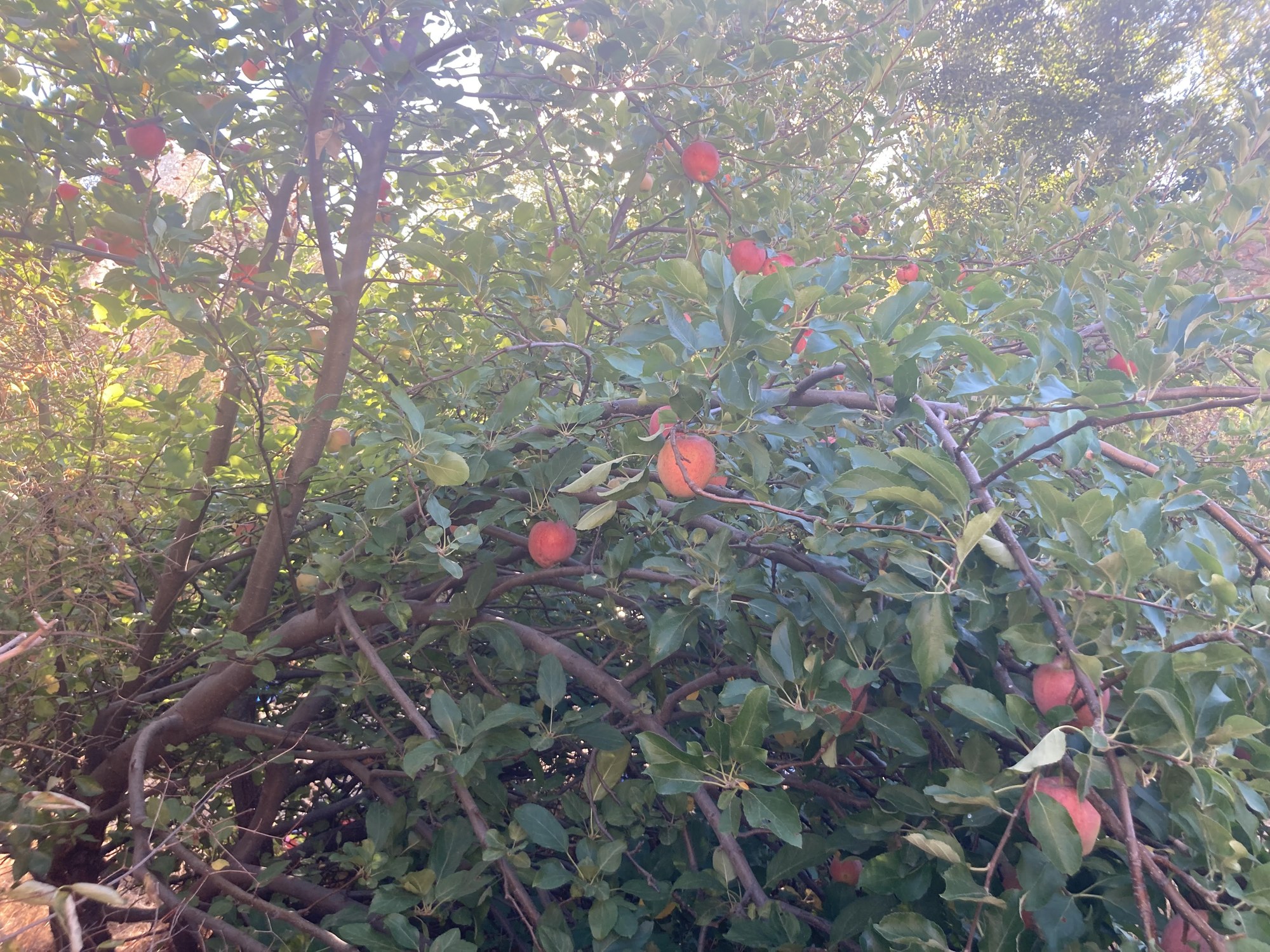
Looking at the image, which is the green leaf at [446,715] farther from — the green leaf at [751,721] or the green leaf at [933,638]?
the green leaf at [933,638]

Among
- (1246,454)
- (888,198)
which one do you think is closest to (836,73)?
(888,198)

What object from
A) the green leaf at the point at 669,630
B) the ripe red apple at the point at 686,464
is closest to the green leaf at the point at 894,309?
the ripe red apple at the point at 686,464

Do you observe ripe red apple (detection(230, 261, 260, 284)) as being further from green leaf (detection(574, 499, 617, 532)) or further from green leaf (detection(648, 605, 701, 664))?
Result: green leaf (detection(648, 605, 701, 664))

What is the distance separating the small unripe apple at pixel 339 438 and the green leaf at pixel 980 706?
1.80 meters

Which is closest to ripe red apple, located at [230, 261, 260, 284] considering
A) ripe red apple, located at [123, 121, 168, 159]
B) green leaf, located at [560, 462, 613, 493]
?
ripe red apple, located at [123, 121, 168, 159]

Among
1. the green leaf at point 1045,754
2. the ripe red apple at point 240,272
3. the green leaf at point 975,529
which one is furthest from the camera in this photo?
the ripe red apple at point 240,272

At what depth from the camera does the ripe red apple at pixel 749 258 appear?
185cm

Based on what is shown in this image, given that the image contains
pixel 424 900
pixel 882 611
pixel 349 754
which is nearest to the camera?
pixel 882 611

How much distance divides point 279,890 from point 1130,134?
11.1 m

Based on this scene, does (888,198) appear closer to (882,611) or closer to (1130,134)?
(882,611)

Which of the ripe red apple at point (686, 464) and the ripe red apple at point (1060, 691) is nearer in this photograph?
the ripe red apple at point (1060, 691)

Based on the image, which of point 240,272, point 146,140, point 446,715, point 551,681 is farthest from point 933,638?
point 146,140

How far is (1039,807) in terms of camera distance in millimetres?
777

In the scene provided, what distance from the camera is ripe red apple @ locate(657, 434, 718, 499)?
114 centimetres
